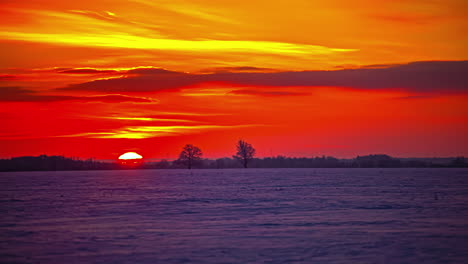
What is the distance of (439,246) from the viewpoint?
28.9m

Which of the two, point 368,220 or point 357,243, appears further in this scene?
point 368,220

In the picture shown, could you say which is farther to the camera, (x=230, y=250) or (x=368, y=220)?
(x=368, y=220)

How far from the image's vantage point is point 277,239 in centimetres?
3114

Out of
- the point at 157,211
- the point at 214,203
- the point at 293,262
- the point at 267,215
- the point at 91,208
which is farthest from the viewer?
the point at 214,203

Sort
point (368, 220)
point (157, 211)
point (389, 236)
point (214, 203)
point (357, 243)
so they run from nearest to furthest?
1. point (357, 243)
2. point (389, 236)
3. point (368, 220)
4. point (157, 211)
5. point (214, 203)

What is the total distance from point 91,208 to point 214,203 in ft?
38.2

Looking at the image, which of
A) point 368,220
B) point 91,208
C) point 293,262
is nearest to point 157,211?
point 91,208

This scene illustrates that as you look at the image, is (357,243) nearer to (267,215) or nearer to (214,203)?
(267,215)

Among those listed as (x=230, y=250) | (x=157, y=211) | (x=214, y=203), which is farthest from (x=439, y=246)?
(x=214, y=203)

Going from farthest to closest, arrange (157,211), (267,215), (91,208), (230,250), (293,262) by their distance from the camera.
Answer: (91,208) → (157,211) → (267,215) → (230,250) → (293,262)

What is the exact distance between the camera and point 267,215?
4372 centimetres

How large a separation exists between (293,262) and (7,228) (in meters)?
20.5

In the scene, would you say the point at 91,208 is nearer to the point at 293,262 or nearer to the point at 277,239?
the point at 277,239

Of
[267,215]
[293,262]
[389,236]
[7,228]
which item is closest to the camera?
[293,262]
